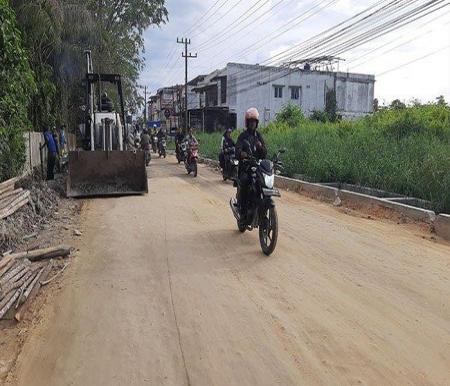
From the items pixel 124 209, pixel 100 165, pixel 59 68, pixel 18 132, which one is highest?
pixel 59 68

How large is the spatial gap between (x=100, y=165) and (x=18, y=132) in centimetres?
194

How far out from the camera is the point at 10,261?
Result: 5.53m

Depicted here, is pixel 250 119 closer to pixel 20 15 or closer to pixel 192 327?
pixel 192 327

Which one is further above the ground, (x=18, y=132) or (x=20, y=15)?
(x=20, y=15)

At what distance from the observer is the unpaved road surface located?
3455 mm

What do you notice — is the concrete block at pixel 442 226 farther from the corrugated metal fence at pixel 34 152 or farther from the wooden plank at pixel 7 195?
the corrugated metal fence at pixel 34 152

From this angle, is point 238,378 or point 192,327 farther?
point 192,327

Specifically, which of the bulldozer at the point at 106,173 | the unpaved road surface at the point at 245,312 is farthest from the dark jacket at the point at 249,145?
the bulldozer at the point at 106,173

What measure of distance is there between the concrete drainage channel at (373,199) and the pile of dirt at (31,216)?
19.9 ft

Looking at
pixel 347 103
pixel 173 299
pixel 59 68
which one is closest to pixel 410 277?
pixel 173 299

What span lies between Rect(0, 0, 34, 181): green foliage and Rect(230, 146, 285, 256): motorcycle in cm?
420

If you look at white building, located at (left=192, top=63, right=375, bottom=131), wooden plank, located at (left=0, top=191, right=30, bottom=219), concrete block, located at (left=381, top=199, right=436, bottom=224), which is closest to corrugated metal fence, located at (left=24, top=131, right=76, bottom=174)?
wooden plank, located at (left=0, top=191, right=30, bottom=219)

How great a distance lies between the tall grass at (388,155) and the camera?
946cm

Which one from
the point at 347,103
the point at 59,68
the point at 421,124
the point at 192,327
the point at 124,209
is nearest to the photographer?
the point at 192,327
